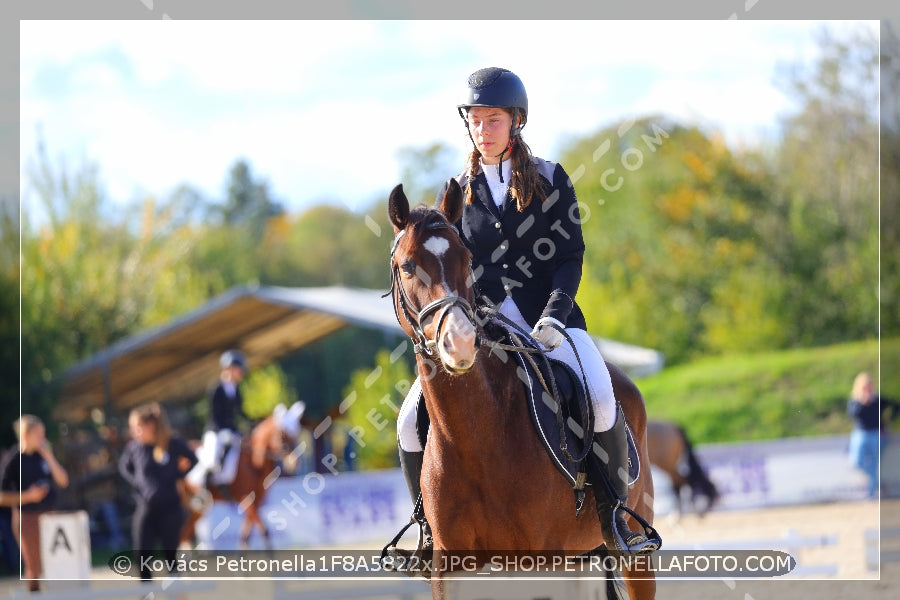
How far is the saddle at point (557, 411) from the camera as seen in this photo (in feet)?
15.0

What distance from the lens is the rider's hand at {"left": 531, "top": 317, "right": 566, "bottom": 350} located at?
4.51 meters

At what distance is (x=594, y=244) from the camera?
3525 cm

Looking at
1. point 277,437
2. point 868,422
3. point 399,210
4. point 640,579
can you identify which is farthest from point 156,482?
point 868,422

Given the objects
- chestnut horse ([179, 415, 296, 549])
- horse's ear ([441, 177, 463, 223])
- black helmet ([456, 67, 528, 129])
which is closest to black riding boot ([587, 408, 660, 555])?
horse's ear ([441, 177, 463, 223])

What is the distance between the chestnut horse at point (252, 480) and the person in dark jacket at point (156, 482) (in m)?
4.18

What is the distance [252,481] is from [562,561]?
10765mm

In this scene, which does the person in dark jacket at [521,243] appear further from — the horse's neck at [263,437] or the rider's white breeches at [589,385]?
the horse's neck at [263,437]

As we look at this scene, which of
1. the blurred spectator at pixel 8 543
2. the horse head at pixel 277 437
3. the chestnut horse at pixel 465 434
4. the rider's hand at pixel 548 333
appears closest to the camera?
the chestnut horse at pixel 465 434

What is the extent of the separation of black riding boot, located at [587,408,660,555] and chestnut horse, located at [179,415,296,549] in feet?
33.7

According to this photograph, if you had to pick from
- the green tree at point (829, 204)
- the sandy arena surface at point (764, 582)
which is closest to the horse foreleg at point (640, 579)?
the sandy arena surface at point (764, 582)

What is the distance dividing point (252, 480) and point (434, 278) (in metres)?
11.4

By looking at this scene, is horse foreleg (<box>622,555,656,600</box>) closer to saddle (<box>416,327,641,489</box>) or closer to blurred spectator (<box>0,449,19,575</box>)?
saddle (<box>416,327,641,489</box>)

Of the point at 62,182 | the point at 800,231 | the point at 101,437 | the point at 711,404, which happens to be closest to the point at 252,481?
the point at 101,437

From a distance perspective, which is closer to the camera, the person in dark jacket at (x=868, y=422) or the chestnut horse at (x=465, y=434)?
the chestnut horse at (x=465, y=434)
